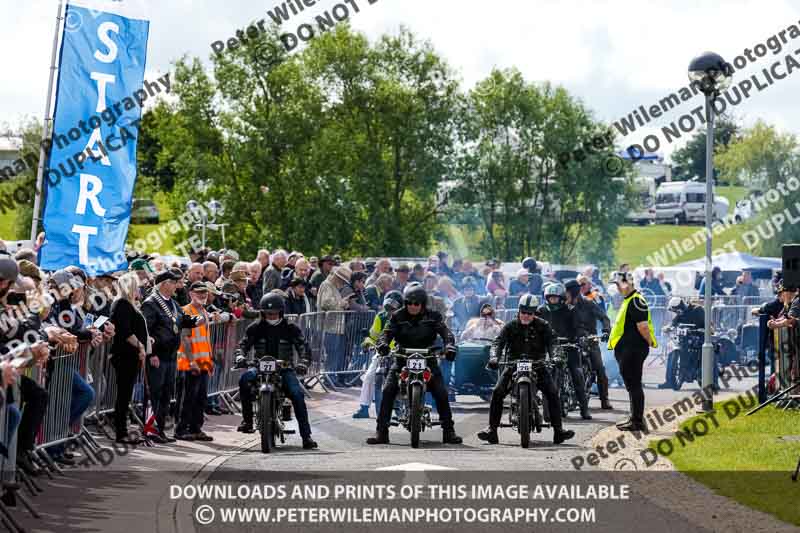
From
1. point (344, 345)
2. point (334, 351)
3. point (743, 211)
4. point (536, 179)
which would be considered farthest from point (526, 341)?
point (743, 211)

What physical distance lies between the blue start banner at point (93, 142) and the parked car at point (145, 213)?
64.9 m

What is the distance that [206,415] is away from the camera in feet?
63.1

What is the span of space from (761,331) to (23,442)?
42.3 feet

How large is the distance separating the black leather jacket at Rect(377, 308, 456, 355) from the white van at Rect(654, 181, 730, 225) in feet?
259

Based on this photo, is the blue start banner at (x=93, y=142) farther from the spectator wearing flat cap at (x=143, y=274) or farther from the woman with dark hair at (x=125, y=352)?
the spectator wearing flat cap at (x=143, y=274)

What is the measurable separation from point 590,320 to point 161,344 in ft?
23.9

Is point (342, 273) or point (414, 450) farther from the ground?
point (342, 273)

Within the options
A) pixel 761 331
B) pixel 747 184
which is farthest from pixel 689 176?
pixel 761 331

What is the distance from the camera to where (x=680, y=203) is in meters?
95.6

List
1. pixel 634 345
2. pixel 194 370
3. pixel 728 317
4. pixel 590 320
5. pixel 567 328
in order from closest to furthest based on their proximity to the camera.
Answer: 1. pixel 194 370
2. pixel 634 345
3. pixel 567 328
4. pixel 590 320
5. pixel 728 317

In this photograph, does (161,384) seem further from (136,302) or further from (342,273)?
(342,273)

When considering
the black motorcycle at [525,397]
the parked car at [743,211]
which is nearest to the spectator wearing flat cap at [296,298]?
the black motorcycle at [525,397]

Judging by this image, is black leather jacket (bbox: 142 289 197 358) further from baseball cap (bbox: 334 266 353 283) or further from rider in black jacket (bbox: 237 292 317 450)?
baseball cap (bbox: 334 266 353 283)

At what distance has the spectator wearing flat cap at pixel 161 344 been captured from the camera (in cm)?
1592
